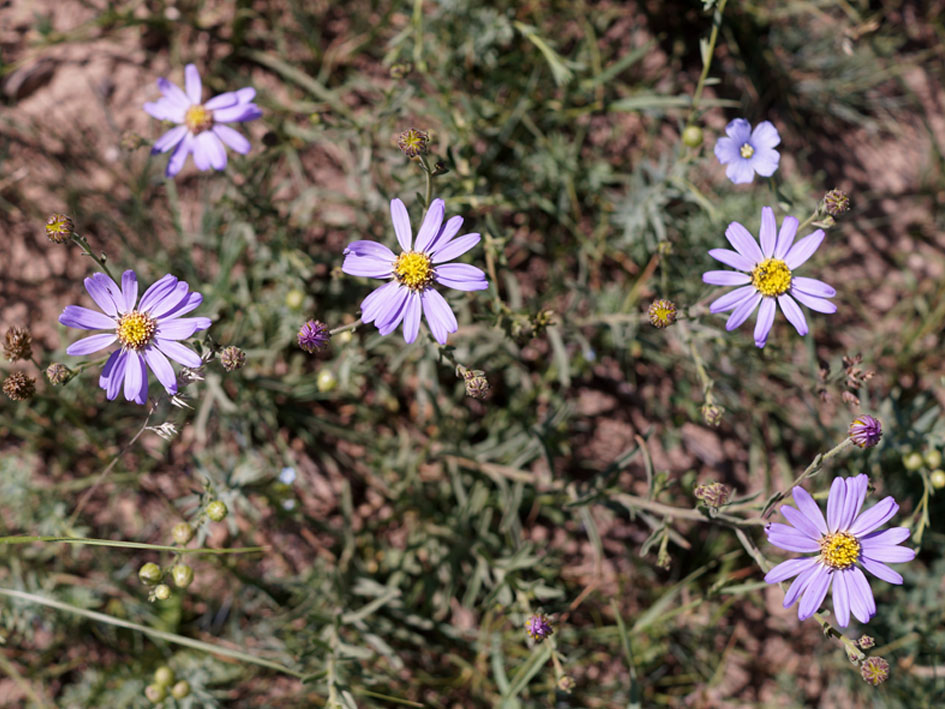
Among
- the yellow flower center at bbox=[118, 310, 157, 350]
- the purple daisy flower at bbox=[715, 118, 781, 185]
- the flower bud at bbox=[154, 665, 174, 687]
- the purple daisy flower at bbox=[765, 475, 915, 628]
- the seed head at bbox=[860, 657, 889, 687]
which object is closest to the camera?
the seed head at bbox=[860, 657, 889, 687]

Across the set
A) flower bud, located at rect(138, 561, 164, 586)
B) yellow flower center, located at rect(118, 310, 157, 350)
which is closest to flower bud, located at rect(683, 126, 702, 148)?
yellow flower center, located at rect(118, 310, 157, 350)

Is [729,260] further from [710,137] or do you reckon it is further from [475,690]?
[475,690]

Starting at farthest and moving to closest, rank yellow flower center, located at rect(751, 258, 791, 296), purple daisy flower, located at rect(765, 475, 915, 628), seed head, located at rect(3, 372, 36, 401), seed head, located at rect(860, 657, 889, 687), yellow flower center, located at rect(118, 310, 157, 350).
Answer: yellow flower center, located at rect(751, 258, 791, 296)
yellow flower center, located at rect(118, 310, 157, 350)
seed head, located at rect(3, 372, 36, 401)
purple daisy flower, located at rect(765, 475, 915, 628)
seed head, located at rect(860, 657, 889, 687)

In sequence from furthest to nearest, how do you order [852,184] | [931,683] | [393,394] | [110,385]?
[852,184] → [393,394] → [931,683] → [110,385]

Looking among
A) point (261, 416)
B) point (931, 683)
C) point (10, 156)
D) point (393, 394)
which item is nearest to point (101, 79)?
point (10, 156)

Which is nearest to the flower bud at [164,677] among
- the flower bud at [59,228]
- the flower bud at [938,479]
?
the flower bud at [59,228]

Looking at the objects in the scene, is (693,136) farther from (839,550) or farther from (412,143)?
(839,550)

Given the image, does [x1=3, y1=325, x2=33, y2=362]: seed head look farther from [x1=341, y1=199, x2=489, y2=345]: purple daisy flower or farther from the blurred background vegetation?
[x1=341, y1=199, x2=489, y2=345]: purple daisy flower
